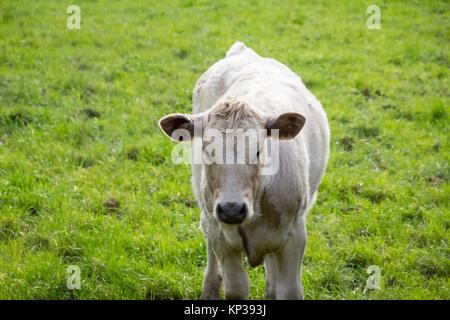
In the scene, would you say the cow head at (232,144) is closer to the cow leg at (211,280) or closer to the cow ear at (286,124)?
the cow ear at (286,124)

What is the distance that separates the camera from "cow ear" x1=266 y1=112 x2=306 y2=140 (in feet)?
13.5

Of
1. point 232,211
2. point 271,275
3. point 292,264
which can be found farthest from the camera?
point 271,275

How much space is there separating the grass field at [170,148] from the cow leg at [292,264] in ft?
2.42

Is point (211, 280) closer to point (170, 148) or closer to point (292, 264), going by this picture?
point (292, 264)

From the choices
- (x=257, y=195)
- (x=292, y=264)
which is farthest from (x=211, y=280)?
(x=257, y=195)

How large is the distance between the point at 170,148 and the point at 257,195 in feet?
13.1

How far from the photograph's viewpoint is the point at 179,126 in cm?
433

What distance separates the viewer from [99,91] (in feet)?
32.4

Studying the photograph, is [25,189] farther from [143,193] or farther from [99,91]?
[99,91]

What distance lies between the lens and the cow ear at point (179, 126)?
4273mm

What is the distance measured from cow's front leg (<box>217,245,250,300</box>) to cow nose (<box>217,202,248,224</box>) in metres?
0.86

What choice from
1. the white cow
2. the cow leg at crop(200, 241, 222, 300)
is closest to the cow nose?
the white cow

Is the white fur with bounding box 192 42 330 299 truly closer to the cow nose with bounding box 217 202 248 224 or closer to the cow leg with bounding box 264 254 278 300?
the cow leg with bounding box 264 254 278 300
